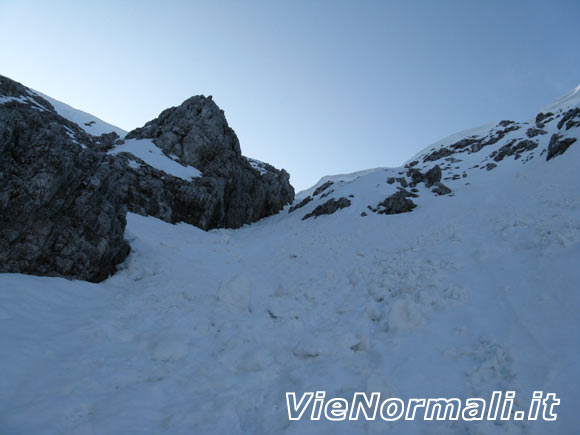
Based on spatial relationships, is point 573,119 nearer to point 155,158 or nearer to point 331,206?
point 331,206

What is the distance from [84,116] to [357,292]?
93.5 meters

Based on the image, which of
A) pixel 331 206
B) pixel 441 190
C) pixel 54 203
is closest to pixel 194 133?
pixel 331 206

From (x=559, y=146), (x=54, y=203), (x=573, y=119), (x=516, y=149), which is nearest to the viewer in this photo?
(x=54, y=203)

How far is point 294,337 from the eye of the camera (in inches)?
276

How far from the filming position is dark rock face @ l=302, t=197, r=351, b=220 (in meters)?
28.2

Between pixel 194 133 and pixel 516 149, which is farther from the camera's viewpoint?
pixel 516 149

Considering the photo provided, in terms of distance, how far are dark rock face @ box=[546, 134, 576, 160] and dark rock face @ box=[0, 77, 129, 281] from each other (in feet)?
103

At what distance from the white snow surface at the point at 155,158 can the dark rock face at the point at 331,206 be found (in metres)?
12.8

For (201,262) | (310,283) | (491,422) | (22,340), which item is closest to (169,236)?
(201,262)

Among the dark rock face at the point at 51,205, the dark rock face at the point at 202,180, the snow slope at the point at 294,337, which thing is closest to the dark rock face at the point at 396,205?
the snow slope at the point at 294,337

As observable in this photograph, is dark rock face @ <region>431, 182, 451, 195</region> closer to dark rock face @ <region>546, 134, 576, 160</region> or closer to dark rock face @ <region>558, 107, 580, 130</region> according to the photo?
dark rock face @ <region>546, 134, 576, 160</region>

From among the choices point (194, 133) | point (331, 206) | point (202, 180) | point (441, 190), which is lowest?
point (202, 180)

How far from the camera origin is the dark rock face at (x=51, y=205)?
25.9ft

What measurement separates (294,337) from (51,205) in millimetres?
8869
